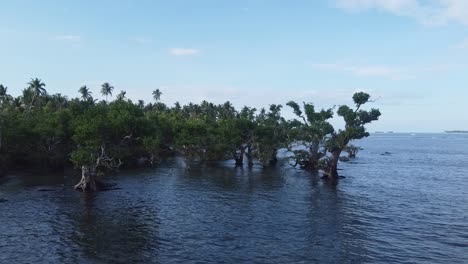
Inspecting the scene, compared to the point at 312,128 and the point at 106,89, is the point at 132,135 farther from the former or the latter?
the point at 106,89

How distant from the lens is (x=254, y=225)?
42688mm

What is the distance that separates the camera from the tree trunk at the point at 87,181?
199ft

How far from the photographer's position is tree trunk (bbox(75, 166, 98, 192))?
60.5 m

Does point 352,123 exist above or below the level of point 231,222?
above

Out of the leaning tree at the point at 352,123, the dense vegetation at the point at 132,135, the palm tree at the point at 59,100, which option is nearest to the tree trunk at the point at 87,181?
the dense vegetation at the point at 132,135

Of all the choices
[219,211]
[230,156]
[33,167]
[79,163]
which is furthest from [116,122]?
[230,156]

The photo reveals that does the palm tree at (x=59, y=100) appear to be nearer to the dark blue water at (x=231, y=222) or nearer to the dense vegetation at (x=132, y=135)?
the dense vegetation at (x=132, y=135)

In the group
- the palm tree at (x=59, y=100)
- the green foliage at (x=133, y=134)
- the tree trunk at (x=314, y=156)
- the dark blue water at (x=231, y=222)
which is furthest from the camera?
the palm tree at (x=59, y=100)

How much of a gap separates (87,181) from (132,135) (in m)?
10.6

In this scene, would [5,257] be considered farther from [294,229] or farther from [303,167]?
[303,167]

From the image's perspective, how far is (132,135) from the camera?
65812 millimetres

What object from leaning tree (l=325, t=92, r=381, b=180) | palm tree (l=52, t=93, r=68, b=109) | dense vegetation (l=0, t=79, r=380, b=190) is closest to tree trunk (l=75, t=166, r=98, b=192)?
dense vegetation (l=0, t=79, r=380, b=190)

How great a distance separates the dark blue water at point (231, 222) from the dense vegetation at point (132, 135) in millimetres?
7837

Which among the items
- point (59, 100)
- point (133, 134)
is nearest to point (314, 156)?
point (133, 134)
